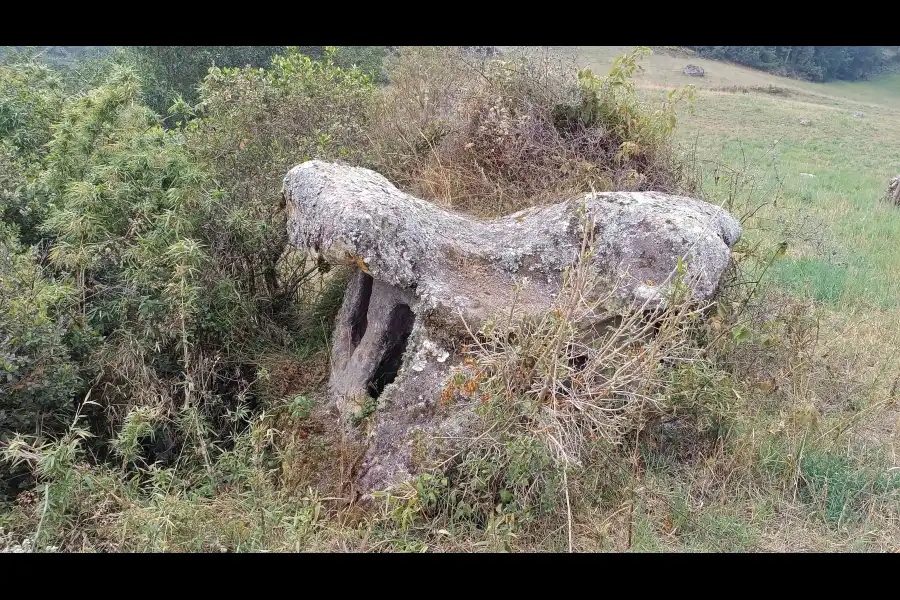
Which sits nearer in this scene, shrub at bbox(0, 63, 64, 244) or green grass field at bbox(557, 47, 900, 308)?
shrub at bbox(0, 63, 64, 244)

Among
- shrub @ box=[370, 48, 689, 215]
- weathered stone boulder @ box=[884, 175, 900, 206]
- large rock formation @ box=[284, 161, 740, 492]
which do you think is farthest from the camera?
weathered stone boulder @ box=[884, 175, 900, 206]

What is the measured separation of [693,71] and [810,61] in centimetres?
1586

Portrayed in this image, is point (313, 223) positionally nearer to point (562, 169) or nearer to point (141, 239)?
point (141, 239)

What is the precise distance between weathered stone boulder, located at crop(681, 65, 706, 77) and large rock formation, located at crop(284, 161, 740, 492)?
38.1 metres

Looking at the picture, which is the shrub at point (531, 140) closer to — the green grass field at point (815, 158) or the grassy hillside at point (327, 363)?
the grassy hillside at point (327, 363)

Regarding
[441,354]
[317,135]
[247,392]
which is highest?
[317,135]

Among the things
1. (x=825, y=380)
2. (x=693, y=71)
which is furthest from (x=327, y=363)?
(x=693, y=71)

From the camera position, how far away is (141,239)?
4.99m

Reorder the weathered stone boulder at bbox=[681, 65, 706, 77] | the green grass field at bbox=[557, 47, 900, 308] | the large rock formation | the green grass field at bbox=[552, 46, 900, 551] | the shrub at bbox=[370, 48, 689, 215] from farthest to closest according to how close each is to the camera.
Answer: the weathered stone boulder at bbox=[681, 65, 706, 77]
the green grass field at bbox=[557, 47, 900, 308]
the shrub at bbox=[370, 48, 689, 215]
the large rock formation
the green grass field at bbox=[552, 46, 900, 551]

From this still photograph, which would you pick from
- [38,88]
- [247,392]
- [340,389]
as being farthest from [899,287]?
[38,88]

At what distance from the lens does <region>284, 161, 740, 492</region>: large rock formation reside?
14.5 feet

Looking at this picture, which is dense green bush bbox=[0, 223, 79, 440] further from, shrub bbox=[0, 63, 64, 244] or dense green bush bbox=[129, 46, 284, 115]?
dense green bush bbox=[129, 46, 284, 115]

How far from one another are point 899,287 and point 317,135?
7425 mm

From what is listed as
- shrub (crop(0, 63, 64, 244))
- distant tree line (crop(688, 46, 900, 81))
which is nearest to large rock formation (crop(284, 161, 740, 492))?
shrub (crop(0, 63, 64, 244))
